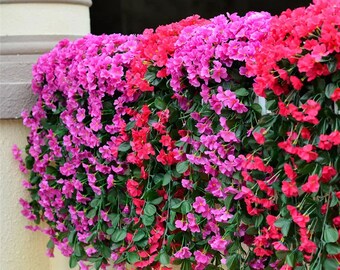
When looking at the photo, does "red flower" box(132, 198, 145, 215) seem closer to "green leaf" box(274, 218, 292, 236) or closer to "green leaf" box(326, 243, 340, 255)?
"green leaf" box(274, 218, 292, 236)

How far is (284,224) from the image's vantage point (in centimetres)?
279

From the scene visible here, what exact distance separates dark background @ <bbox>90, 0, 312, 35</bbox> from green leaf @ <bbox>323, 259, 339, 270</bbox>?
22.1ft

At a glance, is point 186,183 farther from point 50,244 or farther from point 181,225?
point 50,244

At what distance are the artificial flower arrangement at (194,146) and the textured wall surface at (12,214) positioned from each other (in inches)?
2.8

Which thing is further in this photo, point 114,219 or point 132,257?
point 114,219

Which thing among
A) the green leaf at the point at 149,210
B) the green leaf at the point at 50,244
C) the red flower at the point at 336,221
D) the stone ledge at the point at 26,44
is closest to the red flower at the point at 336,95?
the red flower at the point at 336,221

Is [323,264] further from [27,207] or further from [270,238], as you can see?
[27,207]

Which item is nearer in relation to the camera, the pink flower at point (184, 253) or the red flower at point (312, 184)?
the red flower at point (312, 184)

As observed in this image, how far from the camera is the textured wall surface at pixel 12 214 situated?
14.6ft

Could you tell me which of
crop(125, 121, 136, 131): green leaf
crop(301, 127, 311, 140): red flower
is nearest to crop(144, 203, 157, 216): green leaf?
crop(125, 121, 136, 131): green leaf

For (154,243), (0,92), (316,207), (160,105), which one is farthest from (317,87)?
(0,92)

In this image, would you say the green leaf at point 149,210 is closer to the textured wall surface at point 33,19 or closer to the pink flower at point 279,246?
the pink flower at point 279,246

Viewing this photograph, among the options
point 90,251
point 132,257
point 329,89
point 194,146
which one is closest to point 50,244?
point 90,251

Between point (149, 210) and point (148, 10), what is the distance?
6.00 metres
